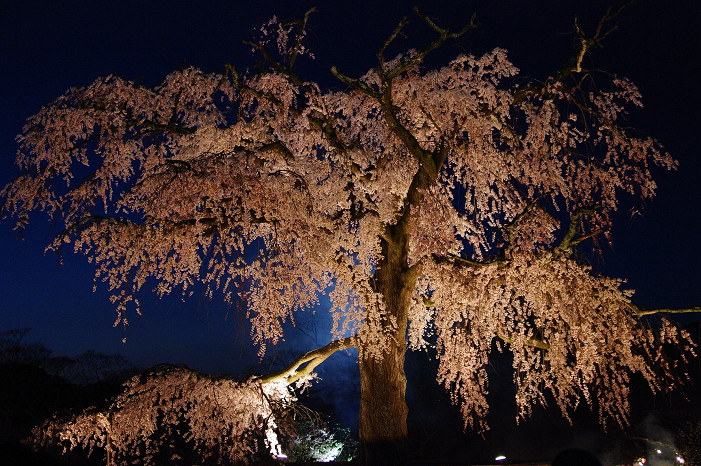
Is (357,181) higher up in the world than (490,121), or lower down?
lower down

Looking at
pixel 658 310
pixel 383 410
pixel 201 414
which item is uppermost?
pixel 658 310

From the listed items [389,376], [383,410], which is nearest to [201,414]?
[383,410]

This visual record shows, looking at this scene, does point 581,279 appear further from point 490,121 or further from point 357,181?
point 357,181

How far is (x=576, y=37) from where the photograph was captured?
250 inches

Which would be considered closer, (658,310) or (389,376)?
(658,310)

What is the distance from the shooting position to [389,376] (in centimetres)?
679

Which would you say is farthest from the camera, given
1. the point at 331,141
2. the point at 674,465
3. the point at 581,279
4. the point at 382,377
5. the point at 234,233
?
the point at 674,465

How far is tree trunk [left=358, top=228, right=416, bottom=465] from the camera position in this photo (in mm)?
6553

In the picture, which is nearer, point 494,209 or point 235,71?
point 235,71

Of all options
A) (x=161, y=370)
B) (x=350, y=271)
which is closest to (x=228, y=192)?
(x=350, y=271)

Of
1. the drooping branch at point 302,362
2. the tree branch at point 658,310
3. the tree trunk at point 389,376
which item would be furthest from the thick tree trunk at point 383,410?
the tree branch at point 658,310

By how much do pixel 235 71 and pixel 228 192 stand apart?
2415 millimetres

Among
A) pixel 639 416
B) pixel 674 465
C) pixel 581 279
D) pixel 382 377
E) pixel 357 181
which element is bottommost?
pixel 674 465

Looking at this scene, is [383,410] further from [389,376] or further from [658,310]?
[658,310]
